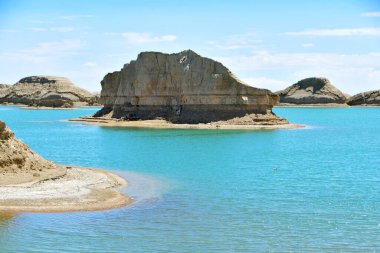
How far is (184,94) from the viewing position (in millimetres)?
80500

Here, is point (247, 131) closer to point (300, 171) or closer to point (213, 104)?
point (213, 104)

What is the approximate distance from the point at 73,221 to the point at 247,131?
49.6m

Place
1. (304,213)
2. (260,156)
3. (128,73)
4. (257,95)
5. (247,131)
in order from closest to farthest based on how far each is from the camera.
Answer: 1. (304,213)
2. (260,156)
3. (247,131)
4. (257,95)
5. (128,73)

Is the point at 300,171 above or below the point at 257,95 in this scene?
below

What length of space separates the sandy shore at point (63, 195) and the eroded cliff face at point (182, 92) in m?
49.5

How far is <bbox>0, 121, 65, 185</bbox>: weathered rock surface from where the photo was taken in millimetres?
24938

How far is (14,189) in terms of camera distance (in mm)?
23438

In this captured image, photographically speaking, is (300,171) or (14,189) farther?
(300,171)

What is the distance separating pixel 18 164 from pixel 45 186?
2181 mm

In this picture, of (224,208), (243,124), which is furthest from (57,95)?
(224,208)

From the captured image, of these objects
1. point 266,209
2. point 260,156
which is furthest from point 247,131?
point 266,209

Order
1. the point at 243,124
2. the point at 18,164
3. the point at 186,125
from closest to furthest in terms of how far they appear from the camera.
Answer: the point at 18,164
the point at 243,124
the point at 186,125

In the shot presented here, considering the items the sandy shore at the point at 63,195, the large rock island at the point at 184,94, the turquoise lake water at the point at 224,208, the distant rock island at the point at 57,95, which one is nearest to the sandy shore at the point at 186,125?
the large rock island at the point at 184,94

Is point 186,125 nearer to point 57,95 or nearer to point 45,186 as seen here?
point 45,186
